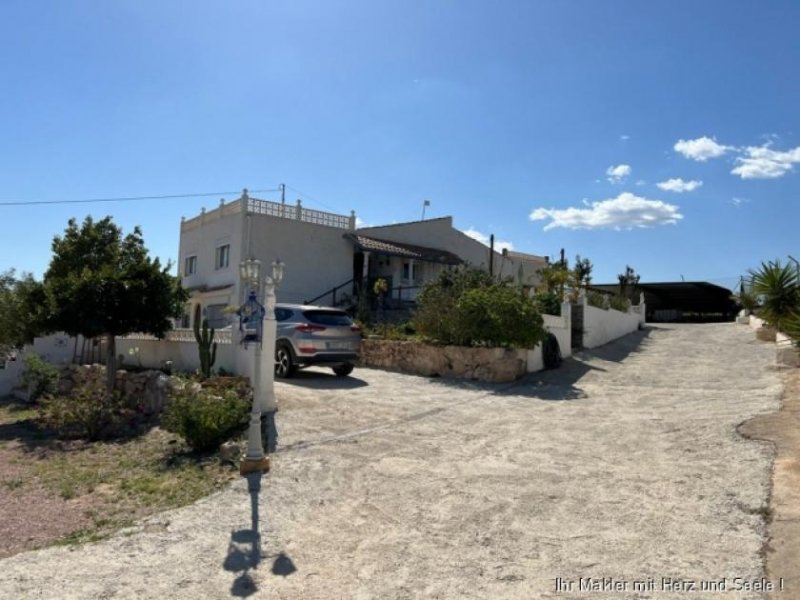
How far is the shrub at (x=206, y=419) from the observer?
7875 millimetres

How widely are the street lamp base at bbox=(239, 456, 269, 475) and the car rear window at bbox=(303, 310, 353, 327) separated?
6.07 meters

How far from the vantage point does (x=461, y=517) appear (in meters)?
5.23

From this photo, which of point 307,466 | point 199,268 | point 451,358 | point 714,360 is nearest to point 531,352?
point 451,358

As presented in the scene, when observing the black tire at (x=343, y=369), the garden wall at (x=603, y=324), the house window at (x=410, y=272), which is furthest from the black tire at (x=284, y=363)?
the house window at (x=410, y=272)

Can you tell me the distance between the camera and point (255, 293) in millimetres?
7391

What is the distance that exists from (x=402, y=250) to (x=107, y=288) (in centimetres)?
1640

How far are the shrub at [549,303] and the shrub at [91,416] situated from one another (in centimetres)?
1192

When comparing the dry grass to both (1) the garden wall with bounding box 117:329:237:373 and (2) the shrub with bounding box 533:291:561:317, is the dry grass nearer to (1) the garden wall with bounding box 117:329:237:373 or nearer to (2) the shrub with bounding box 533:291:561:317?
(1) the garden wall with bounding box 117:329:237:373

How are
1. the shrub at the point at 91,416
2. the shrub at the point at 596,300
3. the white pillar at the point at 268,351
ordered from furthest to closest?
the shrub at the point at 596,300
the shrub at the point at 91,416
the white pillar at the point at 268,351

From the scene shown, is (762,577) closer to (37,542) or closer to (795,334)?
(795,334)

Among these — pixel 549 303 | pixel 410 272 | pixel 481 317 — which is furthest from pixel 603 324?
pixel 481 317

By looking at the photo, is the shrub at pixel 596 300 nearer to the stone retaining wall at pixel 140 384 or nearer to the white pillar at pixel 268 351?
the white pillar at pixel 268 351

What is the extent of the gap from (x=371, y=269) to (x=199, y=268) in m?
8.30

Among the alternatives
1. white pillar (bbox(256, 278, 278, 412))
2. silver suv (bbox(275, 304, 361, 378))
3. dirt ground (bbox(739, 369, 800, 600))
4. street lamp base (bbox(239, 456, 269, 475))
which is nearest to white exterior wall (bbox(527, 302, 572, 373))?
silver suv (bbox(275, 304, 361, 378))
